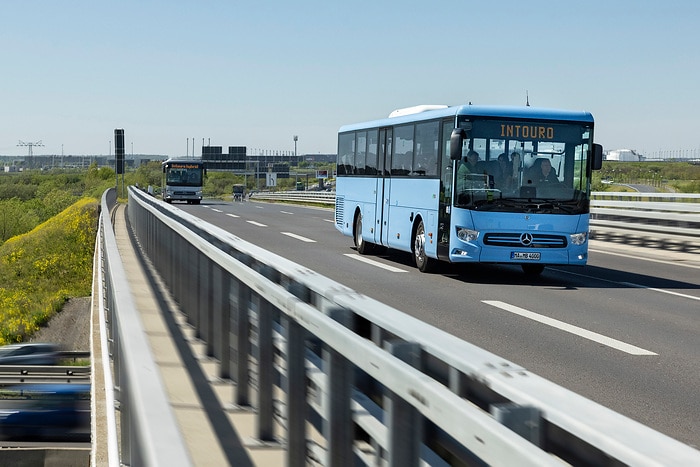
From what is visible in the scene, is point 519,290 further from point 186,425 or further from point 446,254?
point 186,425

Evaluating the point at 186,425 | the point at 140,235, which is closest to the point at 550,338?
the point at 186,425

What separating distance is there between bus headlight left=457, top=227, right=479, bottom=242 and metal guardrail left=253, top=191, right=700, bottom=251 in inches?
310

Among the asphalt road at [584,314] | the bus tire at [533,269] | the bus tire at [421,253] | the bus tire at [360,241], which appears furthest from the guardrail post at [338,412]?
the bus tire at [360,241]

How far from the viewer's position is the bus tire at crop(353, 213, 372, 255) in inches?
854

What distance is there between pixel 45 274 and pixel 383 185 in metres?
35.1

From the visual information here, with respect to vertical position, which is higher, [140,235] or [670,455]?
[670,455]

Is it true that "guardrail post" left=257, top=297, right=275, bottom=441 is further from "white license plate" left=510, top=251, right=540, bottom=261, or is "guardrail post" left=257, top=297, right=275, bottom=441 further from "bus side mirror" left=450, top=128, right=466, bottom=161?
"white license plate" left=510, top=251, right=540, bottom=261

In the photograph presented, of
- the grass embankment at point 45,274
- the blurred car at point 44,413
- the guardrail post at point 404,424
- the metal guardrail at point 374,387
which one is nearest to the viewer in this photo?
the metal guardrail at point 374,387

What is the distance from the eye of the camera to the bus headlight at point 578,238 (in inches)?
653

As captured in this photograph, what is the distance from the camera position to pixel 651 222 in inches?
974

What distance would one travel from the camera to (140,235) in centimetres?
1881

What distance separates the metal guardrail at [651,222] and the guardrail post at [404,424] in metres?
20.1

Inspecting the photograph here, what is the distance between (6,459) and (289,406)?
1077 inches

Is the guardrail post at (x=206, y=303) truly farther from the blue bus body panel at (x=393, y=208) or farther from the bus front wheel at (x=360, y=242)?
the bus front wheel at (x=360, y=242)
